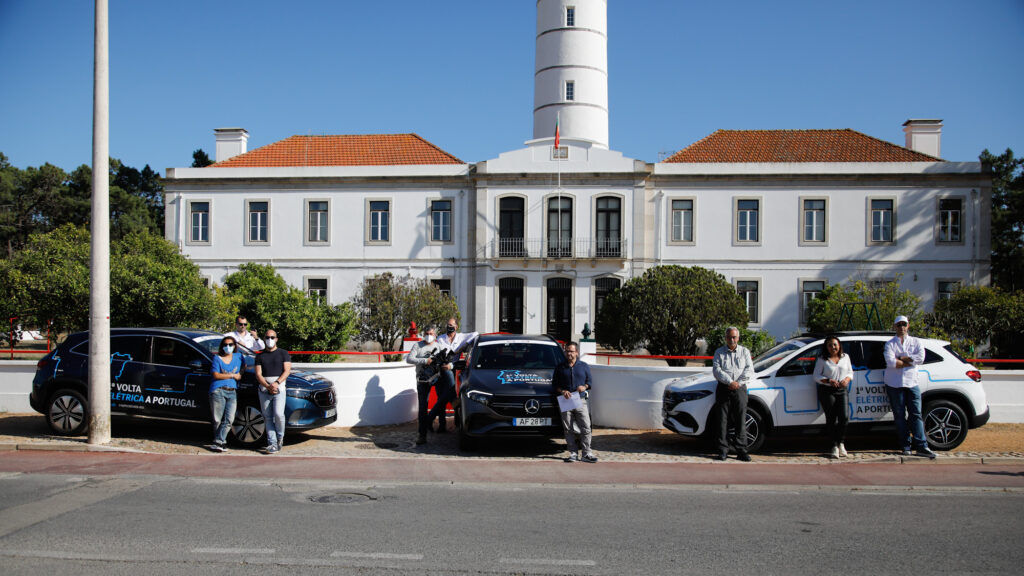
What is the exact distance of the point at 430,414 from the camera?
1156cm

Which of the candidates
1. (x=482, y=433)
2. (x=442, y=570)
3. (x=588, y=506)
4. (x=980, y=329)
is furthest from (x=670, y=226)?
(x=442, y=570)

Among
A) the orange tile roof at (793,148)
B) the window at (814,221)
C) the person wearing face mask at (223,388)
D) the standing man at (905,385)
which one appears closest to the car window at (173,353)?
the person wearing face mask at (223,388)

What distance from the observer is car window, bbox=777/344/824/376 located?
35.2 ft

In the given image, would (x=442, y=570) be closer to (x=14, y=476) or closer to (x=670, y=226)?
(x=14, y=476)

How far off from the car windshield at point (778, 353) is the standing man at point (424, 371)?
193 inches

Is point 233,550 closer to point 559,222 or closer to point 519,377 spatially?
point 519,377

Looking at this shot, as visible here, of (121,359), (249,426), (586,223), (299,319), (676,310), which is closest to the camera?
(249,426)

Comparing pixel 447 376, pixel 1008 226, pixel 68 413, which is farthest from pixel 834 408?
pixel 1008 226

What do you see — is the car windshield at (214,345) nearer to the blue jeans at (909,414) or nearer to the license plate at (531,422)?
the license plate at (531,422)

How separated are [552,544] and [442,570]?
1.11 meters

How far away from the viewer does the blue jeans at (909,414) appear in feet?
33.8

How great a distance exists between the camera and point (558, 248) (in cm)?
3188

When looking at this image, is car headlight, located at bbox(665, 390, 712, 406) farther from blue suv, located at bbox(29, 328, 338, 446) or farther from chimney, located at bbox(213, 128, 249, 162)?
chimney, located at bbox(213, 128, 249, 162)

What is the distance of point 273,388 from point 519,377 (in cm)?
349
